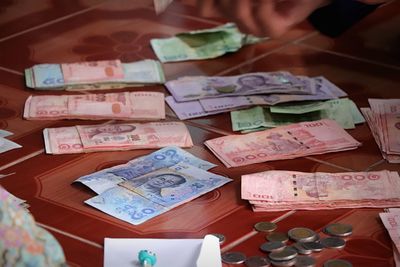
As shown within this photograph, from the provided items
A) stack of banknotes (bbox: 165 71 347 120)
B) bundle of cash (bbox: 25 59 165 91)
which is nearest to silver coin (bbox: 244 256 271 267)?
stack of banknotes (bbox: 165 71 347 120)

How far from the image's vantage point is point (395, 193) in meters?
1.89

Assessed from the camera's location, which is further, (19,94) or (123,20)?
(123,20)

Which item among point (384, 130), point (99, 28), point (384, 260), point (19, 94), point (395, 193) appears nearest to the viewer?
point (384, 260)

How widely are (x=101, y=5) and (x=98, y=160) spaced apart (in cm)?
104

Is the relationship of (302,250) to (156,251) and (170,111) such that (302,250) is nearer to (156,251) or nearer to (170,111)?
(156,251)

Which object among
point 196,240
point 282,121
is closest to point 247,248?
point 196,240

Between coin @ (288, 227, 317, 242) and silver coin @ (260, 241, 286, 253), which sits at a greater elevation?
coin @ (288, 227, 317, 242)

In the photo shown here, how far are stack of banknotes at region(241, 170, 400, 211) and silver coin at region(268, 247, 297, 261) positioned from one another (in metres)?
0.17

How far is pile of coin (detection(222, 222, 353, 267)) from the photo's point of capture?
1.68 metres

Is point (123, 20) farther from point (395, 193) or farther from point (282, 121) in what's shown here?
point (395, 193)

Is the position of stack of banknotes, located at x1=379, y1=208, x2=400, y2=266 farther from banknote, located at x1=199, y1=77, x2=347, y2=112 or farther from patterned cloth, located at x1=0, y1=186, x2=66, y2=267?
patterned cloth, located at x1=0, y1=186, x2=66, y2=267

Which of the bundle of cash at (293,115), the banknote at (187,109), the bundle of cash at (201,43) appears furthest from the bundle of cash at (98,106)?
the bundle of cash at (201,43)

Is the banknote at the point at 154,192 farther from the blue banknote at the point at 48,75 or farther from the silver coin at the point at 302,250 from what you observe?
the blue banknote at the point at 48,75

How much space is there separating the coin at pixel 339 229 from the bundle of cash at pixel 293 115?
442 millimetres
